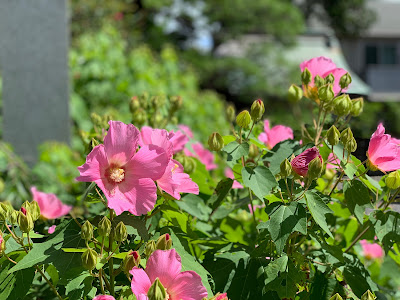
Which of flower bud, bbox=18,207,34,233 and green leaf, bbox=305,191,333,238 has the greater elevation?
flower bud, bbox=18,207,34,233

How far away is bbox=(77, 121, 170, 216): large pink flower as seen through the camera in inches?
27.1

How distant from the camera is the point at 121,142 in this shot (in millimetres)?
698

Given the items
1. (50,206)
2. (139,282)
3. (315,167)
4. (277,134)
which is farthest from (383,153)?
(50,206)

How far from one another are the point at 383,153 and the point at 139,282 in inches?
14.8

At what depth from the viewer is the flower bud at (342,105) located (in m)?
0.82

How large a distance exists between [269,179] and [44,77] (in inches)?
111

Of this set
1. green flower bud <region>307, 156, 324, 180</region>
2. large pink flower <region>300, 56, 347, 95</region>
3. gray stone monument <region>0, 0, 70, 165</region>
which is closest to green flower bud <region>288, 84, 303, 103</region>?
large pink flower <region>300, 56, 347, 95</region>

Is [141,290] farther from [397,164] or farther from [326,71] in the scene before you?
[326,71]

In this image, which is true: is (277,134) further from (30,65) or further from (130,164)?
(30,65)

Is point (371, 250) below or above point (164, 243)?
below

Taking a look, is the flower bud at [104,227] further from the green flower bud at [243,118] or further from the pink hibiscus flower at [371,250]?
the pink hibiscus flower at [371,250]

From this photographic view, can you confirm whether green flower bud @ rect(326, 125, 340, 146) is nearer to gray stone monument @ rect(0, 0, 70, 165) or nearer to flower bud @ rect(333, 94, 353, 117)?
flower bud @ rect(333, 94, 353, 117)

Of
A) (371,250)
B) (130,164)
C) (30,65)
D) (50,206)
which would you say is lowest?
(30,65)

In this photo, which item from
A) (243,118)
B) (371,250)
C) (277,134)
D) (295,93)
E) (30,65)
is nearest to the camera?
(243,118)
